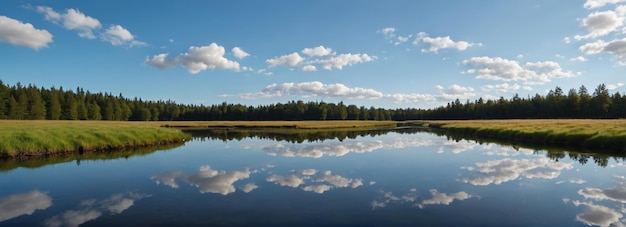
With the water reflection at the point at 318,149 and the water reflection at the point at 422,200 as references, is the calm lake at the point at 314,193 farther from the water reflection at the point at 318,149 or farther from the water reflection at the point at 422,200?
the water reflection at the point at 318,149

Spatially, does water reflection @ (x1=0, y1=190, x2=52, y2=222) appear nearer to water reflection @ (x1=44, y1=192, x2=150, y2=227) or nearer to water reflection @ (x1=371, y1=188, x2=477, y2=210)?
water reflection @ (x1=44, y1=192, x2=150, y2=227)

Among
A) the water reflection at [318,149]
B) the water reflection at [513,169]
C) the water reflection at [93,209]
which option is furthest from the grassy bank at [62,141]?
the water reflection at [513,169]

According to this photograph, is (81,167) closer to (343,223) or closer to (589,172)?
(343,223)

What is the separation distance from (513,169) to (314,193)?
1428 cm

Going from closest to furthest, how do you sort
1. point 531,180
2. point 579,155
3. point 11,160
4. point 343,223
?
point 343,223 → point 531,180 → point 11,160 → point 579,155

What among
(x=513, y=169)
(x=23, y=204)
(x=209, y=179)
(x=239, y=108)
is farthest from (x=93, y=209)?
(x=239, y=108)

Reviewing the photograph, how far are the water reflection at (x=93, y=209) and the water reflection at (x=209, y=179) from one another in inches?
109

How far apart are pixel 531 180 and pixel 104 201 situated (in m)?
20.2

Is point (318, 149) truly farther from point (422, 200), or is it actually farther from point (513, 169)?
point (422, 200)

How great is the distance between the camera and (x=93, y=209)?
44.1ft

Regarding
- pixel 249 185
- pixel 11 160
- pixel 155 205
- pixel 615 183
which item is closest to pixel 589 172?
pixel 615 183

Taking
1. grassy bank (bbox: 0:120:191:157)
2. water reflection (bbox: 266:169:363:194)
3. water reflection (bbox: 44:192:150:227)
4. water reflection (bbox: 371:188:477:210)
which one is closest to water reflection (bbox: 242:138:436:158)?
water reflection (bbox: 266:169:363:194)

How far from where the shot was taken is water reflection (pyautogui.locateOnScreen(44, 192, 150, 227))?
470 inches

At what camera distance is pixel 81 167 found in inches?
936
